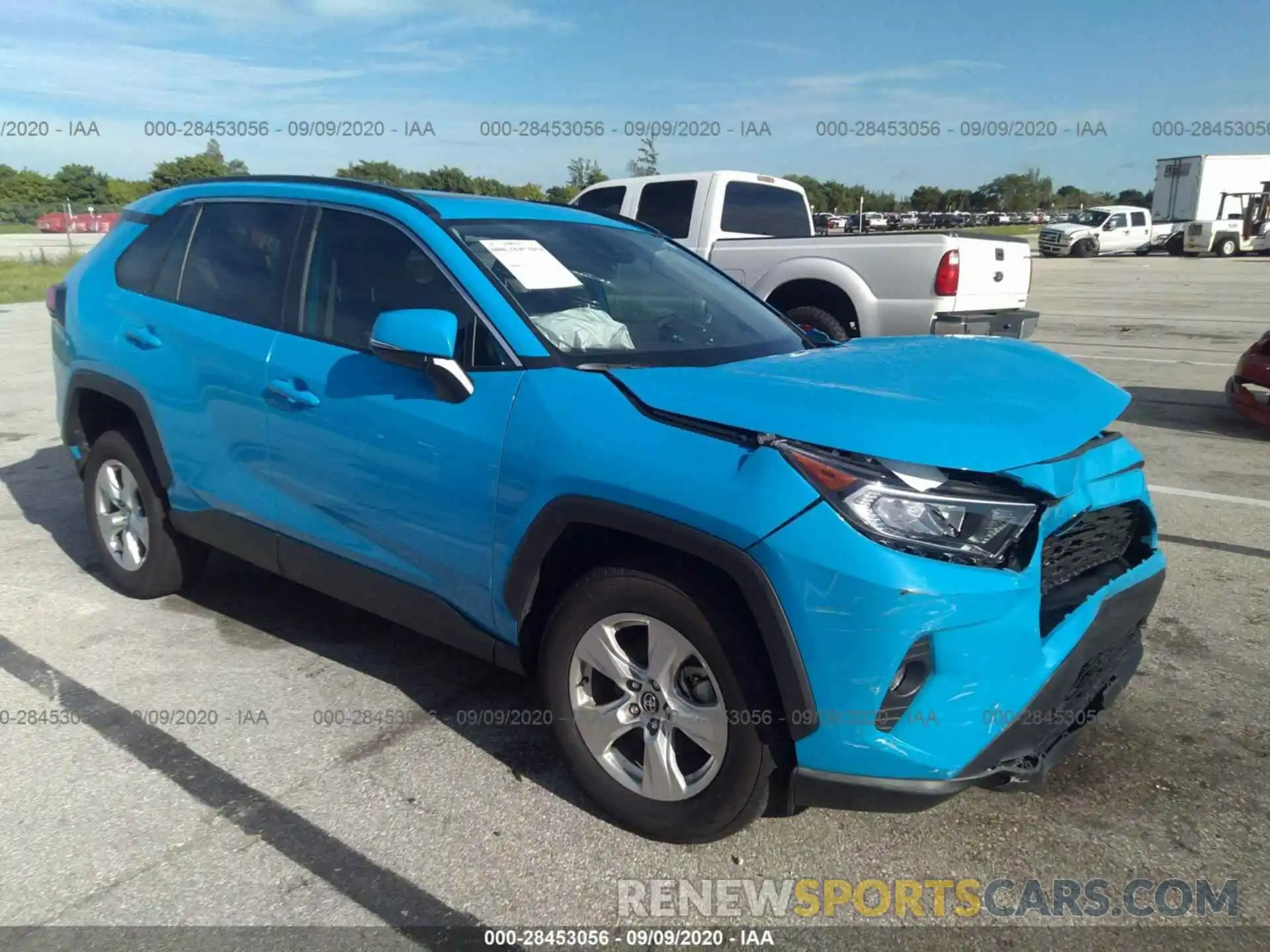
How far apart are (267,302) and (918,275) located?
5770 mm

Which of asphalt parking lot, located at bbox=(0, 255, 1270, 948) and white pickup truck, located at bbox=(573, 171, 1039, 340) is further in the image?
white pickup truck, located at bbox=(573, 171, 1039, 340)

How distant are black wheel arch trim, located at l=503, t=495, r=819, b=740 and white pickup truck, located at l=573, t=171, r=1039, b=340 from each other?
4.93 m

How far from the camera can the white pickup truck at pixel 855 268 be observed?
789 cm

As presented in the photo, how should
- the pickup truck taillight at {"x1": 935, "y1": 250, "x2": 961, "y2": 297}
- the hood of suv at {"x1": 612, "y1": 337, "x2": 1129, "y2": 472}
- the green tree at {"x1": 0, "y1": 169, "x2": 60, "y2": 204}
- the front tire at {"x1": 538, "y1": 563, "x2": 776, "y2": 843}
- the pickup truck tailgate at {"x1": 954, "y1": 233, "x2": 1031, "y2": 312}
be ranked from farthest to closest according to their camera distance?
the green tree at {"x1": 0, "y1": 169, "x2": 60, "y2": 204}
the pickup truck tailgate at {"x1": 954, "y1": 233, "x2": 1031, "y2": 312}
the pickup truck taillight at {"x1": 935, "y1": 250, "x2": 961, "y2": 297}
the front tire at {"x1": 538, "y1": 563, "x2": 776, "y2": 843}
the hood of suv at {"x1": 612, "y1": 337, "x2": 1129, "y2": 472}

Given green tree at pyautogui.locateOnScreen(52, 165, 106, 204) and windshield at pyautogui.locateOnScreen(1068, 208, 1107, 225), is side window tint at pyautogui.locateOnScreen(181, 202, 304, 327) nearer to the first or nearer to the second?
windshield at pyautogui.locateOnScreen(1068, 208, 1107, 225)

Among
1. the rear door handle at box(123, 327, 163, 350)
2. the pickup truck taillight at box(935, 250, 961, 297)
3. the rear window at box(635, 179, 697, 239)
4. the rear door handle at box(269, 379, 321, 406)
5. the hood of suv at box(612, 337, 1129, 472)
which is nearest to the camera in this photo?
the hood of suv at box(612, 337, 1129, 472)

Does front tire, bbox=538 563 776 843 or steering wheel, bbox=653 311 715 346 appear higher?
steering wheel, bbox=653 311 715 346

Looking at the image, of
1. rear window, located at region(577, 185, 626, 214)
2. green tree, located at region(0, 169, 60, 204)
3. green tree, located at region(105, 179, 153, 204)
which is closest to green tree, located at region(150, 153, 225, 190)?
green tree, located at region(105, 179, 153, 204)

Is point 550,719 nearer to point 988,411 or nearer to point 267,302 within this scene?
point 988,411

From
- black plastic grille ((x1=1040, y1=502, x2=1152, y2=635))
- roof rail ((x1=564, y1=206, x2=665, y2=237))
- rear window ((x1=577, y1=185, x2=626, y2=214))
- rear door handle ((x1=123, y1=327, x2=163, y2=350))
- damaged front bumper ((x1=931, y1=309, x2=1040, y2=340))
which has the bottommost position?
black plastic grille ((x1=1040, y1=502, x2=1152, y2=635))

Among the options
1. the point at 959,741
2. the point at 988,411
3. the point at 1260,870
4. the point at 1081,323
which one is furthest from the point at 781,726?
the point at 1081,323

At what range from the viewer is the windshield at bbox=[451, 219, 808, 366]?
3.11m

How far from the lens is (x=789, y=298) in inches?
347

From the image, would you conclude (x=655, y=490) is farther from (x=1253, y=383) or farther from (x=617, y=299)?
(x=1253, y=383)
